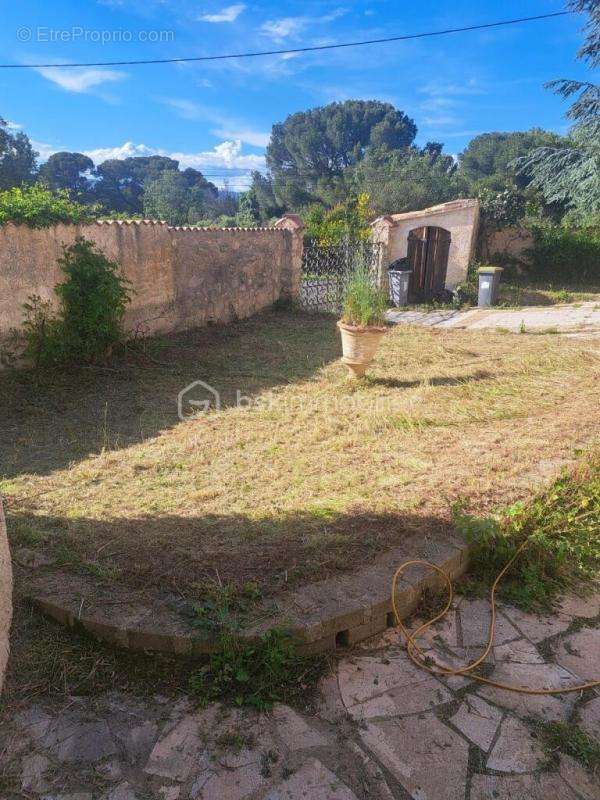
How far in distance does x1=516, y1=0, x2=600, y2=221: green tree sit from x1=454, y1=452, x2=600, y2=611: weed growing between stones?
12162 millimetres

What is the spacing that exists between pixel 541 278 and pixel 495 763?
15.7m

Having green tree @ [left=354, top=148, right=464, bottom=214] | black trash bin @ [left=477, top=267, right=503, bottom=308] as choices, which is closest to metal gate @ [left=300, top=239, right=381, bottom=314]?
black trash bin @ [left=477, top=267, right=503, bottom=308]

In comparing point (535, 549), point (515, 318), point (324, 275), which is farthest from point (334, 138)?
point (535, 549)

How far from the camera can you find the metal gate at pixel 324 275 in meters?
11.0

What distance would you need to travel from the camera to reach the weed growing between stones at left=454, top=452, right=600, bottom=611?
2543 millimetres

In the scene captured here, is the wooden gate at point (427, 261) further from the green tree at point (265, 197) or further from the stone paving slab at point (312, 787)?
the green tree at point (265, 197)

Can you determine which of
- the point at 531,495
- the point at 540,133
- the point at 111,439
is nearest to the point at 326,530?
the point at 531,495

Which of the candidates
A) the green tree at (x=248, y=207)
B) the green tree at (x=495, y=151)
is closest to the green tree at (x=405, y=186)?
the green tree at (x=495, y=151)

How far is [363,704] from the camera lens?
1.85 meters

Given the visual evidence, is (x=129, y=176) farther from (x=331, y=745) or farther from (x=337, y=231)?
(x=331, y=745)

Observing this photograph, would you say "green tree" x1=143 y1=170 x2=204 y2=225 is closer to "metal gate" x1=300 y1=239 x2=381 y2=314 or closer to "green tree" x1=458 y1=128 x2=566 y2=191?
"green tree" x1=458 y1=128 x2=566 y2=191

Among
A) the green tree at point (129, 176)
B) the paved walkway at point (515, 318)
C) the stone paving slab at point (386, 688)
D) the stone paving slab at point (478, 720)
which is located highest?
the green tree at point (129, 176)

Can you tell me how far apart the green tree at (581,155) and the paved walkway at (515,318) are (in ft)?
8.97

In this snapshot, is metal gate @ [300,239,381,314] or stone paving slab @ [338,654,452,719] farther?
metal gate @ [300,239,381,314]
